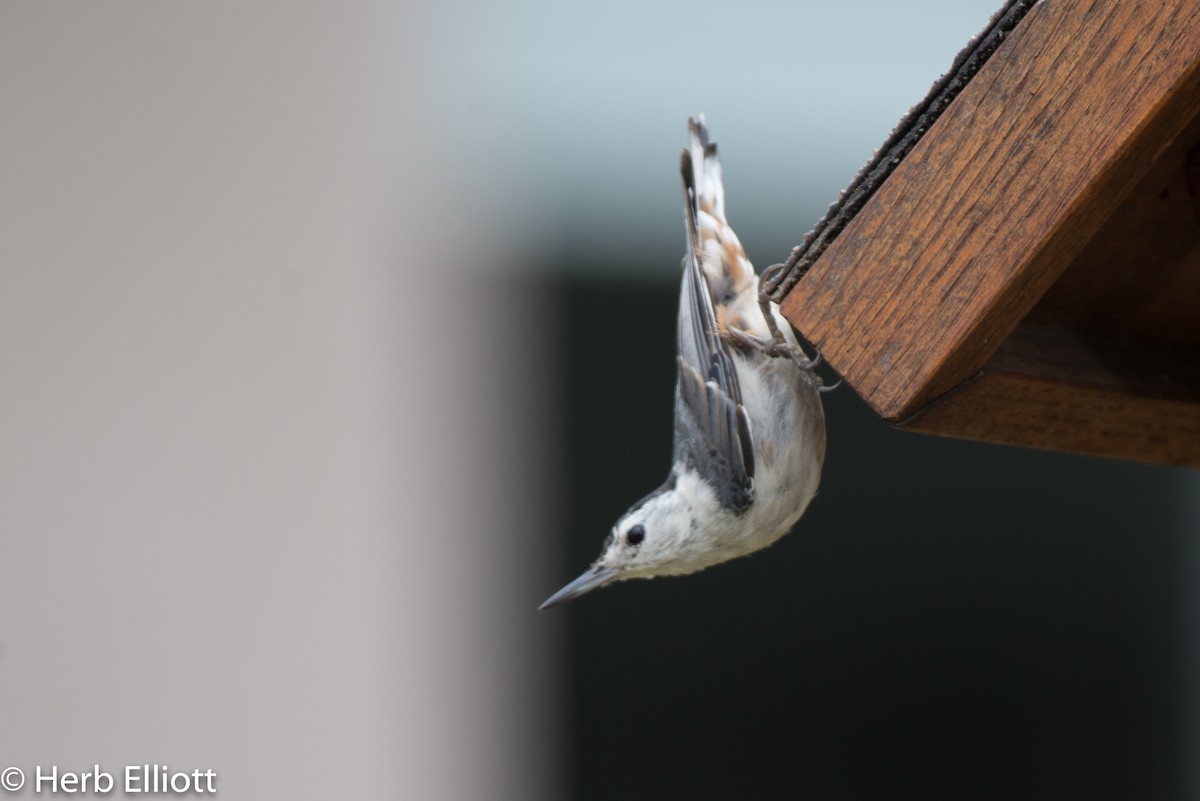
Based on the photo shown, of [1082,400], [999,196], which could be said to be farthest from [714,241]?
[999,196]

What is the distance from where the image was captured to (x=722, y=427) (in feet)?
7.43

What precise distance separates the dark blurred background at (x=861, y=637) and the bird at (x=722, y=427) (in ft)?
4.30

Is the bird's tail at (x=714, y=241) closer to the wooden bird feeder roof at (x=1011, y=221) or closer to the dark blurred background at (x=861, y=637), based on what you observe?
the wooden bird feeder roof at (x=1011, y=221)

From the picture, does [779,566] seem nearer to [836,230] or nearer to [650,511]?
[650,511]

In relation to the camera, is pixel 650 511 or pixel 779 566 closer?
pixel 650 511

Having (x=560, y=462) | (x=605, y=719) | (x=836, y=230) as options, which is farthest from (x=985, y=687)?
(x=836, y=230)

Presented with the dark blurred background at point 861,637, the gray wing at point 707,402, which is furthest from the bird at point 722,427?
the dark blurred background at point 861,637

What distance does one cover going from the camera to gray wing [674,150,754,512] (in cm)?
223

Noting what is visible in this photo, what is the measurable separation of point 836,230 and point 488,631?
2647 millimetres

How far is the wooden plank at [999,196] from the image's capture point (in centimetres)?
129

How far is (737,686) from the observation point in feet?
12.5

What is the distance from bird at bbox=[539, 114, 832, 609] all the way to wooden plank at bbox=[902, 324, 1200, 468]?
44 cm

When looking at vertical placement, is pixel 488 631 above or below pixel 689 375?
below

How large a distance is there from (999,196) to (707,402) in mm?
987
